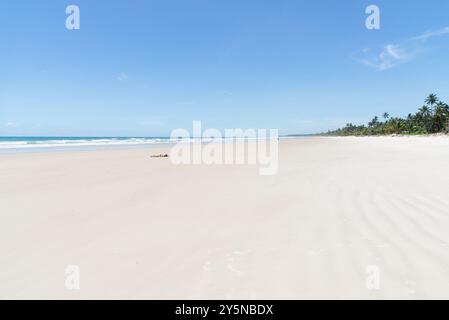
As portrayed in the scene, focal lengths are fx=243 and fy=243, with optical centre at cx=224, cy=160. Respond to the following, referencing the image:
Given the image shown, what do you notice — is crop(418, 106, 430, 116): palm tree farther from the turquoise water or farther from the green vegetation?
the turquoise water

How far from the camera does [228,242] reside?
3.21m

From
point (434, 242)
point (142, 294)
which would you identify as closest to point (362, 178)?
point (434, 242)

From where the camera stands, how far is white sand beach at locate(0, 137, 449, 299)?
7.63 feet

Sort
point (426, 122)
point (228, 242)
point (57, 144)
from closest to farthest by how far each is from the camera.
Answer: point (228, 242) → point (57, 144) → point (426, 122)

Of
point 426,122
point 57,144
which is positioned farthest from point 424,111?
point 57,144

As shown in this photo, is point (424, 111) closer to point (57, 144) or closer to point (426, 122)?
point (426, 122)

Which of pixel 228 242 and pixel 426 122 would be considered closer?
pixel 228 242

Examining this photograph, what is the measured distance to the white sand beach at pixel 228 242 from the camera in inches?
91.6

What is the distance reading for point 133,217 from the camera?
13.6 ft

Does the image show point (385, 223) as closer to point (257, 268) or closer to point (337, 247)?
point (337, 247)

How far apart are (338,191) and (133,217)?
14.7 ft

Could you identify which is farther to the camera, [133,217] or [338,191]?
[338,191]

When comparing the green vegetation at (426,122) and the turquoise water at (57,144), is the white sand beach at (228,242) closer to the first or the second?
the turquoise water at (57,144)

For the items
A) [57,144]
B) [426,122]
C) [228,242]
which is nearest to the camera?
[228,242]
